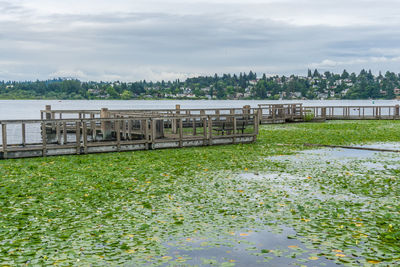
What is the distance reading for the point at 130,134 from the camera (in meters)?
21.8

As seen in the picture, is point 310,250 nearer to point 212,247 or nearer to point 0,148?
point 212,247

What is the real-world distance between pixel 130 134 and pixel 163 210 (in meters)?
13.1

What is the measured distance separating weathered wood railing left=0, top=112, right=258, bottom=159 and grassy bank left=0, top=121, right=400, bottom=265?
322cm

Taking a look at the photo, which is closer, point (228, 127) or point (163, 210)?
point (163, 210)

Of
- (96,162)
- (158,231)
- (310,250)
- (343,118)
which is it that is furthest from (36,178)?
(343,118)

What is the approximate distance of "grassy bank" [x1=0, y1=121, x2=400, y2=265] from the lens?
6730 millimetres

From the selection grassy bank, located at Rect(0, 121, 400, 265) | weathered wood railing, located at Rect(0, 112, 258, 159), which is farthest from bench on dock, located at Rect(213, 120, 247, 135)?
grassy bank, located at Rect(0, 121, 400, 265)

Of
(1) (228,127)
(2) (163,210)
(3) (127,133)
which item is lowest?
(2) (163,210)

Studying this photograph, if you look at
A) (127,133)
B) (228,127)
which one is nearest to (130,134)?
(127,133)

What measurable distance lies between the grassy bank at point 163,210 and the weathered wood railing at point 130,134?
3217 millimetres

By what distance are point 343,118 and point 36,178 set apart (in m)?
44.9

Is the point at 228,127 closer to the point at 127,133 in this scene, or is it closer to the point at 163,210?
the point at 127,133

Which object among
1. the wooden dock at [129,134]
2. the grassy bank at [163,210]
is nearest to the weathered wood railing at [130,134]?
the wooden dock at [129,134]

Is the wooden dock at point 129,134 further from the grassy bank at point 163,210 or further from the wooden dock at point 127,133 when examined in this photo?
the grassy bank at point 163,210
